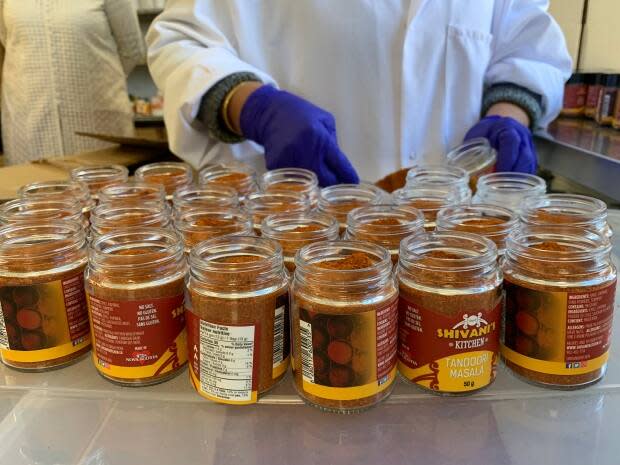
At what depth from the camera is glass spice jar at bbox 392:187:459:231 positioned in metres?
0.90

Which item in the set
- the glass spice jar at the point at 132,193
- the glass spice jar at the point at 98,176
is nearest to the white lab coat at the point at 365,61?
the glass spice jar at the point at 98,176

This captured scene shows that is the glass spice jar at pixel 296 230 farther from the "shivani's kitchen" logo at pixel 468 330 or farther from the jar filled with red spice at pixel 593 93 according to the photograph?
the jar filled with red spice at pixel 593 93

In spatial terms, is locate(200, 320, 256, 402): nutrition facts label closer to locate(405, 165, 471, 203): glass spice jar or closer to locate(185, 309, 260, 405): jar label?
locate(185, 309, 260, 405): jar label

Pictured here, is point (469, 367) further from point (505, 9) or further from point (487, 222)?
point (505, 9)

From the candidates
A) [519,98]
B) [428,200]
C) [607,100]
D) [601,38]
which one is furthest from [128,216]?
[601,38]

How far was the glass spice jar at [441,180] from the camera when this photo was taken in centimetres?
100

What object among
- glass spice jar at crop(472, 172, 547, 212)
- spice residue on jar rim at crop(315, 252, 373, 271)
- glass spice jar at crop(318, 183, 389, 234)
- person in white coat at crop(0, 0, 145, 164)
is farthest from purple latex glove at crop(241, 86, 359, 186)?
person in white coat at crop(0, 0, 145, 164)

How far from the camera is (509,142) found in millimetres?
1315

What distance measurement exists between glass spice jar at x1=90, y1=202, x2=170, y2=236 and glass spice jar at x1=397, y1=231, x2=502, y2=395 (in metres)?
0.40

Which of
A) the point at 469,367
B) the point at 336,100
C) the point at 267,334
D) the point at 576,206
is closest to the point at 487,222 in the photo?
the point at 576,206

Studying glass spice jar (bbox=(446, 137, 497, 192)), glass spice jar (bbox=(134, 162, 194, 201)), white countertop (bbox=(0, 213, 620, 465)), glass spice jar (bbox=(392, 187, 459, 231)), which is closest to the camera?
white countertop (bbox=(0, 213, 620, 465))

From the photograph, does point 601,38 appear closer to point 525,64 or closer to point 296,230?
point 525,64

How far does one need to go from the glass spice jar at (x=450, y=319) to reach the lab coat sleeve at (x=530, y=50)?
1.04 meters

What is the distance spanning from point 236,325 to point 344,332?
0.39 feet
